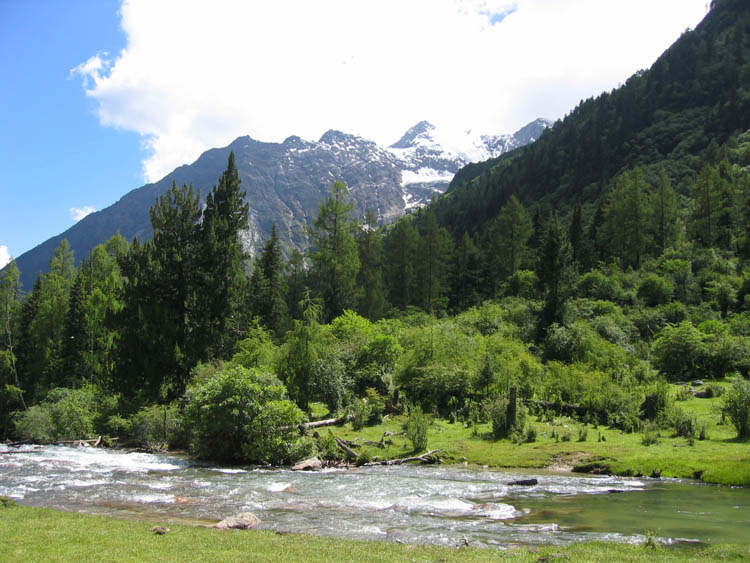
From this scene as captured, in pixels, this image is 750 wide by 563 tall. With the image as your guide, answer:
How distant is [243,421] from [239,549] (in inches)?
535

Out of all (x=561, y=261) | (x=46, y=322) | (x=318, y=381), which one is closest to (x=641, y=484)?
(x=318, y=381)

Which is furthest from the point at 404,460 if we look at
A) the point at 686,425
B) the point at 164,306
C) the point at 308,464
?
the point at 164,306

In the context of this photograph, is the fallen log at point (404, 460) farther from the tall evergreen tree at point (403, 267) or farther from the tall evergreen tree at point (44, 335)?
the tall evergreen tree at point (403, 267)

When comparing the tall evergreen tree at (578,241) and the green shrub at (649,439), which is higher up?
the tall evergreen tree at (578,241)

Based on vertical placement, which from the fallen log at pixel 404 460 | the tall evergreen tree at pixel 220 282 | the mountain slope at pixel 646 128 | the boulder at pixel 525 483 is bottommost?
the fallen log at pixel 404 460

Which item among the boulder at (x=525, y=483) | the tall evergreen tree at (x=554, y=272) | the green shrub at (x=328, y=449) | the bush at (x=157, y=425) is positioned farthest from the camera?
the tall evergreen tree at (x=554, y=272)

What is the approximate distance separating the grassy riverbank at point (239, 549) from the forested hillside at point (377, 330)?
1184 cm

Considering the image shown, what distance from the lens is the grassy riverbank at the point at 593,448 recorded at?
20.2 meters

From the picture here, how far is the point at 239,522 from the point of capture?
13359 millimetres

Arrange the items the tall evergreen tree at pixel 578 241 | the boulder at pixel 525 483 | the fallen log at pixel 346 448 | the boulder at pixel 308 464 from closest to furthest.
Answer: the boulder at pixel 525 483, the boulder at pixel 308 464, the fallen log at pixel 346 448, the tall evergreen tree at pixel 578 241

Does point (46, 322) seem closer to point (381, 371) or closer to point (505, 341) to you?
point (381, 371)

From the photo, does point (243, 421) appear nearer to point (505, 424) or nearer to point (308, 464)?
point (308, 464)

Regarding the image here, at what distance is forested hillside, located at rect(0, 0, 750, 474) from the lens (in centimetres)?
2889

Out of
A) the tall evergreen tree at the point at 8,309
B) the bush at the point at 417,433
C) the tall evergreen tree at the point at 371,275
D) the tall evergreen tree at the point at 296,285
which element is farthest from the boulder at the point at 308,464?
the tall evergreen tree at the point at 296,285
